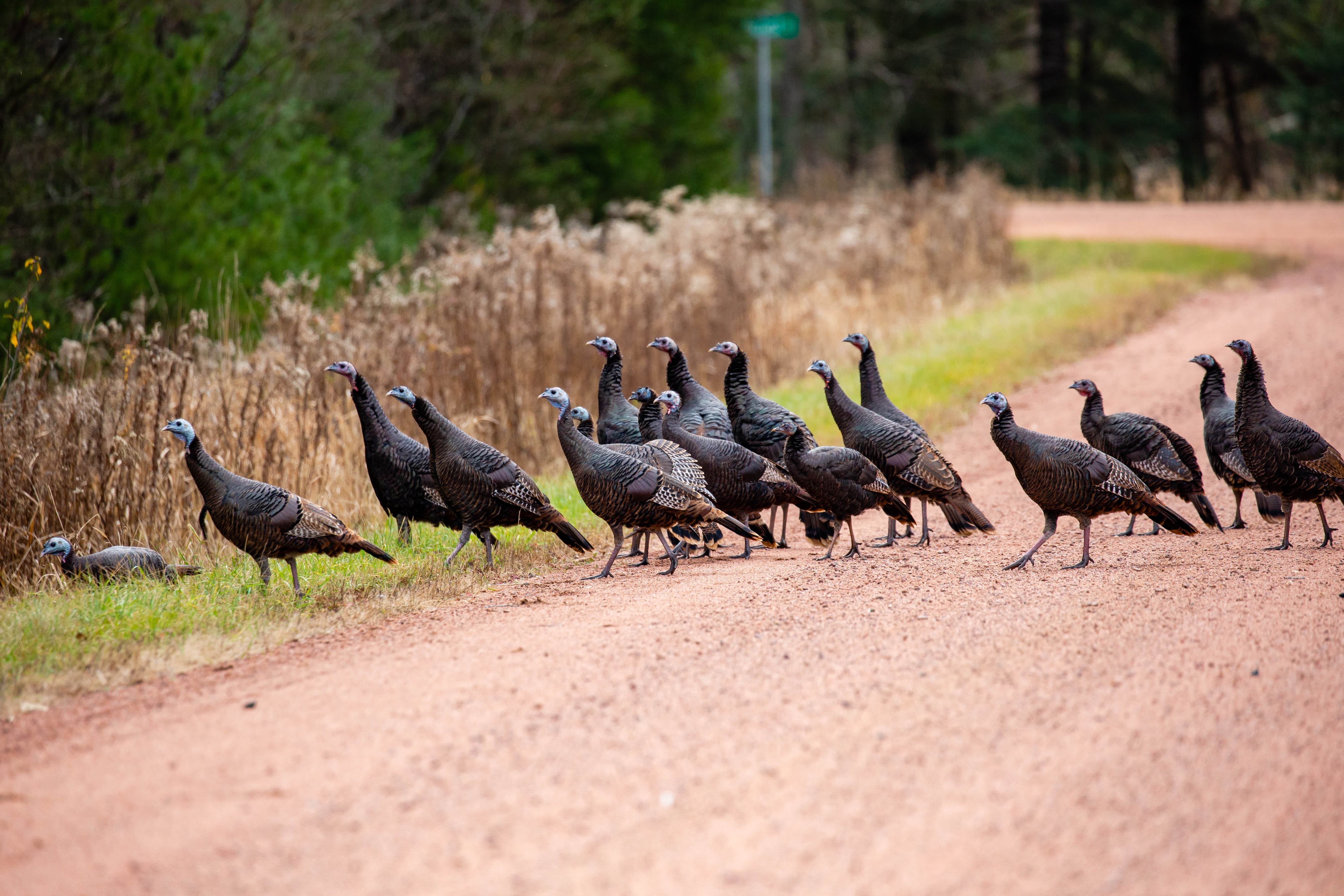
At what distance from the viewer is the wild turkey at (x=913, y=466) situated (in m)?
7.98

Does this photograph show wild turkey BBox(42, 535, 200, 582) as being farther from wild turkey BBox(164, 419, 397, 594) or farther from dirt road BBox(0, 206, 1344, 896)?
dirt road BBox(0, 206, 1344, 896)

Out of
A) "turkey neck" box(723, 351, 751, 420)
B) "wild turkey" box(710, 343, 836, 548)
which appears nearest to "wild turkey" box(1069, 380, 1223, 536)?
"wild turkey" box(710, 343, 836, 548)

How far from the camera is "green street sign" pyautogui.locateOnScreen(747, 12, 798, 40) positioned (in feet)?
68.7

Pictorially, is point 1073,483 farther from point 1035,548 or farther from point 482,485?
point 482,485

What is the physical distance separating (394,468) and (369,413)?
40 cm

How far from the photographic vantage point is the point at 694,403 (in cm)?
934

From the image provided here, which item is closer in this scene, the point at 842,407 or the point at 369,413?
the point at 369,413

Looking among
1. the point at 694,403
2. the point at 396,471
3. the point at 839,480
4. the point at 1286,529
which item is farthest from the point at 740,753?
the point at 694,403

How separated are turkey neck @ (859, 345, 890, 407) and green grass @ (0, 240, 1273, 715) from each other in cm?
198

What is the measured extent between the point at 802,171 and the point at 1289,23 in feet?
64.7

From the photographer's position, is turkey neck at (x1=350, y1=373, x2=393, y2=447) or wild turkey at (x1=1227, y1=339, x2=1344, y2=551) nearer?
wild turkey at (x1=1227, y1=339, x2=1344, y2=551)

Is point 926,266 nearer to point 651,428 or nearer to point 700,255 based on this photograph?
point 700,255

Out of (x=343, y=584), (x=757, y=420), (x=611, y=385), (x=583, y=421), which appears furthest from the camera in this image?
(x=611, y=385)

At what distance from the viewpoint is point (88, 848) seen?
372 centimetres
